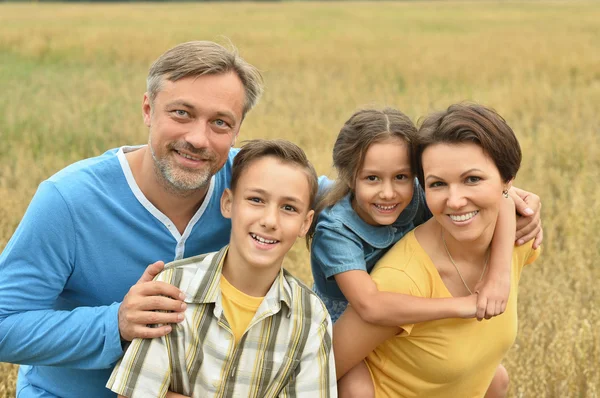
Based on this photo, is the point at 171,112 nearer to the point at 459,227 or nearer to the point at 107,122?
the point at 459,227

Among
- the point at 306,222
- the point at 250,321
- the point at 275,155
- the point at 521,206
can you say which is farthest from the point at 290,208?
the point at 521,206

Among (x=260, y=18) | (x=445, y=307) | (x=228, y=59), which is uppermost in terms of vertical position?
(x=260, y=18)

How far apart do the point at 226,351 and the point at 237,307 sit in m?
0.18

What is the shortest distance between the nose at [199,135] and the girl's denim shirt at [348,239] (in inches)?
23.9

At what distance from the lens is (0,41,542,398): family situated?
3.01 metres

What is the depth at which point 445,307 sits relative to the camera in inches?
120

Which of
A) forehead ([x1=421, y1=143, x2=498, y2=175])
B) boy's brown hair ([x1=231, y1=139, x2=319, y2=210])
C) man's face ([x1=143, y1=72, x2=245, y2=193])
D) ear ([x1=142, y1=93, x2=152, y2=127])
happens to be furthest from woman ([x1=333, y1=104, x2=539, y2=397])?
ear ([x1=142, y1=93, x2=152, y2=127])

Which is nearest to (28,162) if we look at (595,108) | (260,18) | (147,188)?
(147,188)

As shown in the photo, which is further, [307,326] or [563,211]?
[563,211]

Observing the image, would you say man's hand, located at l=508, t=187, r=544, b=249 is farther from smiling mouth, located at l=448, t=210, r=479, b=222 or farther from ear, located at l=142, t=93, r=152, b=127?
ear, located at l=142, t=93, r=152, b=127

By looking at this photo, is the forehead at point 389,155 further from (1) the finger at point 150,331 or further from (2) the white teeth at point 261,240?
(1) the finger at point 150,331

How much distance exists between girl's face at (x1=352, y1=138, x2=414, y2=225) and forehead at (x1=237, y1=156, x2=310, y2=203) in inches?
14.5

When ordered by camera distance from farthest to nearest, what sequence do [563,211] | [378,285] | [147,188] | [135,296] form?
[563,211] < [147,188] < [378,285] < [135,296]

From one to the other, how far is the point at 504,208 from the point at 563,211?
11.3 ft
